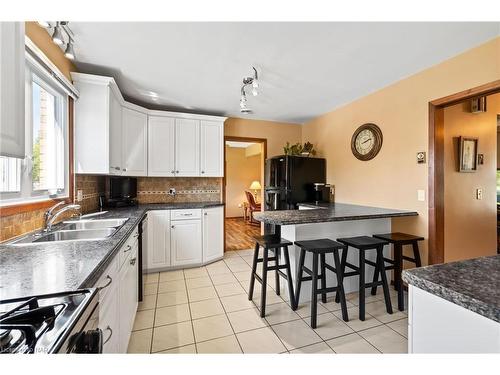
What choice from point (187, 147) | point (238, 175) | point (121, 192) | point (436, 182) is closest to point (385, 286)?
point (436, 182)

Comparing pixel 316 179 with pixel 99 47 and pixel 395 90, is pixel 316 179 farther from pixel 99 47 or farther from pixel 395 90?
pixel 99 47

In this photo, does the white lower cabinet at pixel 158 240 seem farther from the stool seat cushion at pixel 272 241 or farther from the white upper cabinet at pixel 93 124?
the stool seat cushion at pixel 272 241

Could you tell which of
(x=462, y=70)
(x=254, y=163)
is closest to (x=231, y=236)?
(x=254, y=163)

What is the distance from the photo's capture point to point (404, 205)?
8.65ft

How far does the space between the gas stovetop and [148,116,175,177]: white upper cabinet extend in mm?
2824

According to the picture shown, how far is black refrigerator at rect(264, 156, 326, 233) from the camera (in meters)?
3.62

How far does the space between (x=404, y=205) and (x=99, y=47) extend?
3.53 meters

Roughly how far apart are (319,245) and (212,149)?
2.38 meters

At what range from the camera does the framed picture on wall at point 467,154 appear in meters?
2.58

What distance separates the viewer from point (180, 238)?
10.6 ft

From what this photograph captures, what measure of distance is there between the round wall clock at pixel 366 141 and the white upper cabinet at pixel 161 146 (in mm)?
2747

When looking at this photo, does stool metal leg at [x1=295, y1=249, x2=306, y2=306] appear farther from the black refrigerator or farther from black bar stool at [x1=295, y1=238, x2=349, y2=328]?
the black refrigerator

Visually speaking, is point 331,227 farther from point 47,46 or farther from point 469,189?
point 47,46

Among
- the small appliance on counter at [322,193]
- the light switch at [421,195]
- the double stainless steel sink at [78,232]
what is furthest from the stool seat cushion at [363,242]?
the double stainless steel sink at [78,232]
